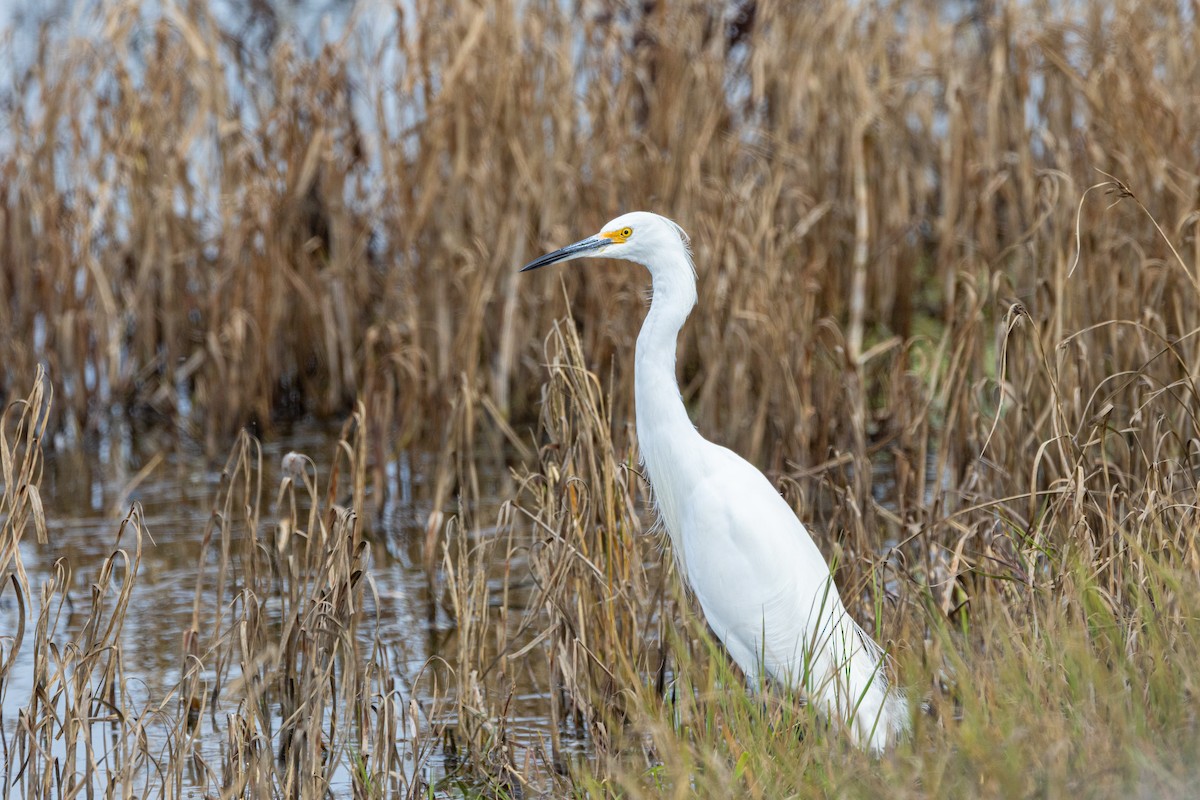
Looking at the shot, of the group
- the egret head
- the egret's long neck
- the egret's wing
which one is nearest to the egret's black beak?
the egret head

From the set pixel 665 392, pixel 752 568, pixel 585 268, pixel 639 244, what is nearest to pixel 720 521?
pixel 752 568

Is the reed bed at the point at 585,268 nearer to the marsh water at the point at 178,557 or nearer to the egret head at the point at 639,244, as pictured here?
the marsh water at the point at 178,557

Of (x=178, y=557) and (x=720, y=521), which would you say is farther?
(x=178, y=557)

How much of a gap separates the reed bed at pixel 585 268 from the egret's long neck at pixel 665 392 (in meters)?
0.13

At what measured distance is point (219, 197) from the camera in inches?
256

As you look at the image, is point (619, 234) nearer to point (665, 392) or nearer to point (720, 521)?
point (665, 392)

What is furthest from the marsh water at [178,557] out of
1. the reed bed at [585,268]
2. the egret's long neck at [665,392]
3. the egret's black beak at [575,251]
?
the egret's black beak at [575,251]

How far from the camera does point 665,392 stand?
352 centimetres

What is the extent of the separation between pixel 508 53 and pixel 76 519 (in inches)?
99.7

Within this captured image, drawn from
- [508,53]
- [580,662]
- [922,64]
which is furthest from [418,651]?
[922,64]

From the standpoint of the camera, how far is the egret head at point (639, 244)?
11.3 ft

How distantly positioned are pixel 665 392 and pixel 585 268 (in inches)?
107

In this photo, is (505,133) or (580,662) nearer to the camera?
(580,662)

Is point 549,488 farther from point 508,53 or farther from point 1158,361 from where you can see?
point 508,53
